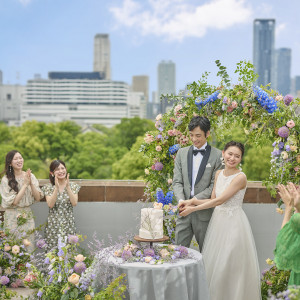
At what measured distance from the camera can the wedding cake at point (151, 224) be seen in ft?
11.5

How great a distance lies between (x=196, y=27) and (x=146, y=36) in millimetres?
17100

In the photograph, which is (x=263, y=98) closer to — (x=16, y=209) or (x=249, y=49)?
(x=16, y=209)

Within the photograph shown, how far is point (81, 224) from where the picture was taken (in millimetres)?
5758

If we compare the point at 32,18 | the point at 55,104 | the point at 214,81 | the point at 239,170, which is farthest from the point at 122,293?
the point at 32,18

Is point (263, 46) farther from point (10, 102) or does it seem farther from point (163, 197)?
point (163, 197)

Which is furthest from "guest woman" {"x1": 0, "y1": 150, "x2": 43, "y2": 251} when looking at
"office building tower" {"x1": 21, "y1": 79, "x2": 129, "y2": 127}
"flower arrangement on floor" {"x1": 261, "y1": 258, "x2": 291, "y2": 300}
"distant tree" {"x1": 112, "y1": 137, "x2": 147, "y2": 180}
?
"office building tower" {"x1": 21, "y1": 79, "x2": 129, "y2": 127}

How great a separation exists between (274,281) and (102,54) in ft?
604

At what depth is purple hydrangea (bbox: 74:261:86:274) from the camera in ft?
10.8

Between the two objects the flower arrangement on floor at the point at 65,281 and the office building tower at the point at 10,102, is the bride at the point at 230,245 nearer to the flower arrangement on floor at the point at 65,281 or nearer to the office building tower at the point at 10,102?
the flower arrangement on floor at the point at 65,281

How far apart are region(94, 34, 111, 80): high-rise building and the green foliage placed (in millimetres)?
178828

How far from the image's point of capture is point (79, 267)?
10.8ft

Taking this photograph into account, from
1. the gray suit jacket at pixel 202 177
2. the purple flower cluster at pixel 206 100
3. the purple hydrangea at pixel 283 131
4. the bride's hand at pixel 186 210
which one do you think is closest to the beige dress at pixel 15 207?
the gray suit jacket at pixel 202 177

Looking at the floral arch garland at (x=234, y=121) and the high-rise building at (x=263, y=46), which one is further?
the high-rise building at (x=263, y=46)

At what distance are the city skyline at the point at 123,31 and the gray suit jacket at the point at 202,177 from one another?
152610 mm
